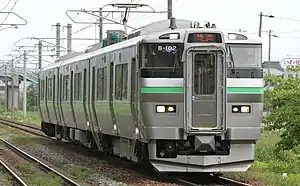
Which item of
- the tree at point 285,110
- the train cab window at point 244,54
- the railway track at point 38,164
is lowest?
the railway track at point 38,164

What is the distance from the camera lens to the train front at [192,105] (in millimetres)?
14258

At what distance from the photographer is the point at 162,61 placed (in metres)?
14.5

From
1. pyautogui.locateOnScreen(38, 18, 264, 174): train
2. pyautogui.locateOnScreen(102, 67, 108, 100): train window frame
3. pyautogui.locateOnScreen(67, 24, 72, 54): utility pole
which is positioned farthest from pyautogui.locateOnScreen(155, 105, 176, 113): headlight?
pyautogui.locateOnScreen(67, 24, 72, 54): utility pole

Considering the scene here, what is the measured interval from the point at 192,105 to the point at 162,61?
1.04m

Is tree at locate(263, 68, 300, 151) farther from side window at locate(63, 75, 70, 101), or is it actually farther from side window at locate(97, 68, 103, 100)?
side window at locate(63, 75, 70, 101)

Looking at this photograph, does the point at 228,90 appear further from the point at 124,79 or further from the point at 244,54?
the point at 124,79

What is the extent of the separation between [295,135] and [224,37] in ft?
14.3

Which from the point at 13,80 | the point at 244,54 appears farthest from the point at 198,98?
the point at 13,80

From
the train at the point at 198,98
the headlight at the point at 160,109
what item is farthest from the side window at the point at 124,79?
the headlight at the point at 160,109

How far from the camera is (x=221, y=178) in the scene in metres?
15.4

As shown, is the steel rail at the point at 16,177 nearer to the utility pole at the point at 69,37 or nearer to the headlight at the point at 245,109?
Answer: the headlight at the point at 245,109

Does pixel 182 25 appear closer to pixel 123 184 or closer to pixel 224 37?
pixel 224 37

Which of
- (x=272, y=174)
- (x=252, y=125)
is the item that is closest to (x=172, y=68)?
(x=252, y=125)

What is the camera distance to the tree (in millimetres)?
17688
